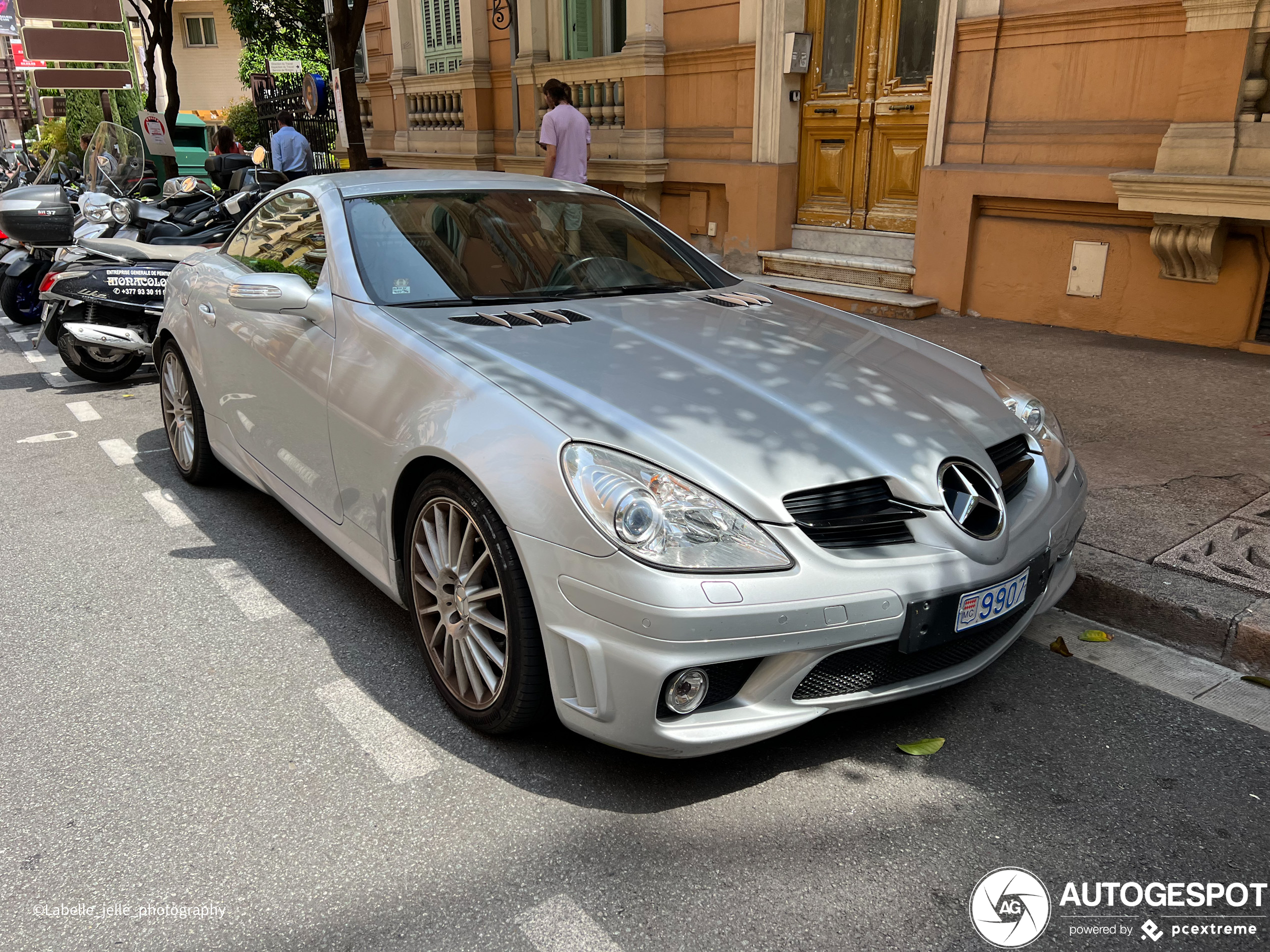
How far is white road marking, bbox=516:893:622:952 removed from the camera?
216 cm

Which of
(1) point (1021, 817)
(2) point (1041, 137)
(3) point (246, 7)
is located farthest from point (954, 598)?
(3) point (246, 7)

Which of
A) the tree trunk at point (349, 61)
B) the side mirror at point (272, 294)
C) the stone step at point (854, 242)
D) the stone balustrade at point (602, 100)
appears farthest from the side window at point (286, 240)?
the tree trunk at point (349, 61)

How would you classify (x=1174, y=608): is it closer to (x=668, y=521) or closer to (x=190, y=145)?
(x=668, y=521)

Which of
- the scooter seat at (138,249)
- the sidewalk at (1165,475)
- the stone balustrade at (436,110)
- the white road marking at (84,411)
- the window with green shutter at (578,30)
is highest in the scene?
the window with green shutter at (578,30)

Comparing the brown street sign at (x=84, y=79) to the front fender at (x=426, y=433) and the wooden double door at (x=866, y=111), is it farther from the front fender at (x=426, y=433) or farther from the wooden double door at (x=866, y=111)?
the front fender at (x=426, y=433)

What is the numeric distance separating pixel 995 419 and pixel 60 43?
1993cm

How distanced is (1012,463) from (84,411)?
609 cm

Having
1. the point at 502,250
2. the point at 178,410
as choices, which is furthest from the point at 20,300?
the point at 502,250

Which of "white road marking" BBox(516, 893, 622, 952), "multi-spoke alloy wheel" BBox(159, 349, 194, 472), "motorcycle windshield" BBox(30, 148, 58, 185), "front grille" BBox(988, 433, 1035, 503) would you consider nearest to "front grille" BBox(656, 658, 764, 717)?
"white road marking" BBox(516, 893, 622, 952)

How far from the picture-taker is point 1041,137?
763 centimetres

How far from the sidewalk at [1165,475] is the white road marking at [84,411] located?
5.76m

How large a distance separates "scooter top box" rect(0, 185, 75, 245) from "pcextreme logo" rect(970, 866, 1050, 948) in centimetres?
867

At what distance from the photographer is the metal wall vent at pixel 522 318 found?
3314 mm

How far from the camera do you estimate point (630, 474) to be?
8.24 ft
